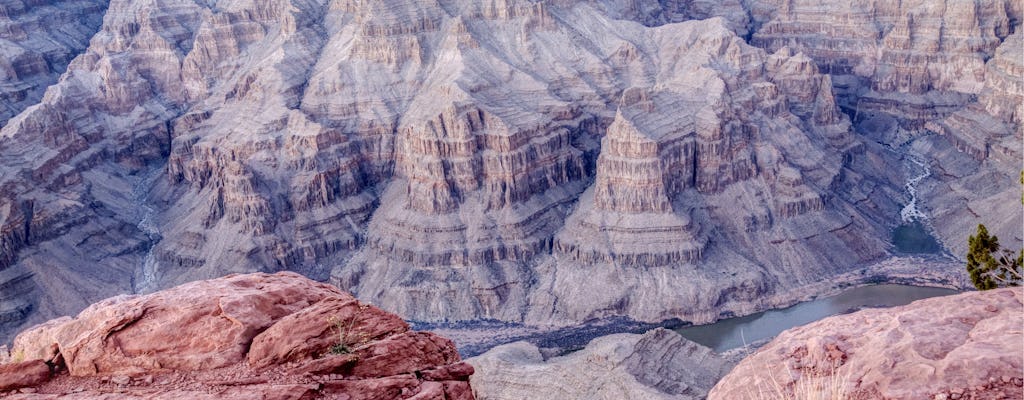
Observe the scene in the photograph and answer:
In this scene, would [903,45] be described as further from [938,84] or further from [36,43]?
[36,43]

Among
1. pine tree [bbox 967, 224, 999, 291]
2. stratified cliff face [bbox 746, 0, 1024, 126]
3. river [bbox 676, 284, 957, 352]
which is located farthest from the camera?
stratified cliff face [bbox 746, 0, 1024, 126]

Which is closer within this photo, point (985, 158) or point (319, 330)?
point (319, 330)

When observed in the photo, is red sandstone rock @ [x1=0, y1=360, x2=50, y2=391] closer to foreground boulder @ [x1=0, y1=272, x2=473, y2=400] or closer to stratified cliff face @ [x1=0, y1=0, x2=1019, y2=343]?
foreground boulder @ [x1=0, y1=272, x2=473, y2=400]

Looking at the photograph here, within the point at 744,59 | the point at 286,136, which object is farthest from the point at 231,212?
the point at 744,59

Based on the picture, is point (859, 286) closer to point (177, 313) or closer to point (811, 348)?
point (811, 348)

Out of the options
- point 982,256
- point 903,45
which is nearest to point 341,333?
point 982,256

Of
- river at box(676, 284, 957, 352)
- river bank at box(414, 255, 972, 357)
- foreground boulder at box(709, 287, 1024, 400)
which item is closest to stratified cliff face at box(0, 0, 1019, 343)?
river bank at box(414, 255, 972, 357)
